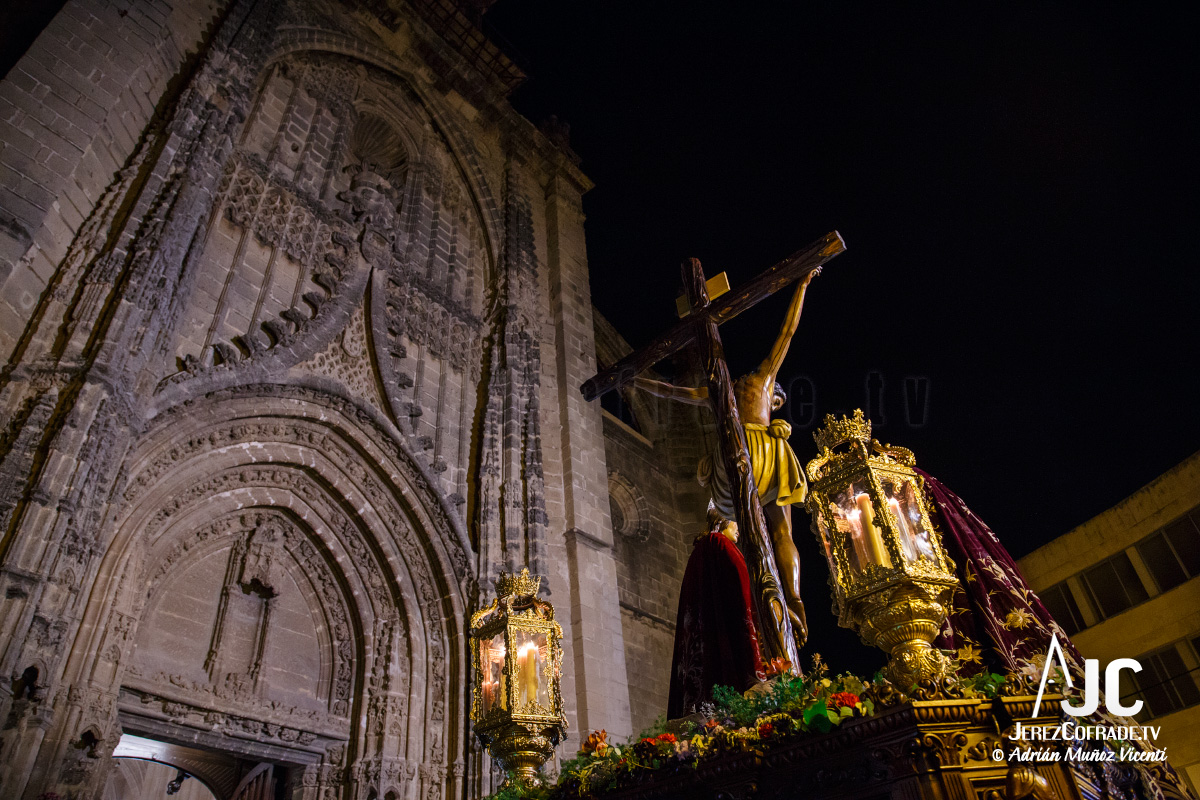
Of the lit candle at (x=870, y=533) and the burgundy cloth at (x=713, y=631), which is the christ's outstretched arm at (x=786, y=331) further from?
the lit candle at (x=870, y=533)

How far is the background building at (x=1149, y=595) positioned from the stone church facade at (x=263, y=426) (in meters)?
9.97

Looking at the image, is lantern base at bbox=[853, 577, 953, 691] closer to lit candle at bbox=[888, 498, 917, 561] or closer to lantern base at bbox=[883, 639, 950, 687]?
lantern base at bbox=[883, 639, 950, 687]

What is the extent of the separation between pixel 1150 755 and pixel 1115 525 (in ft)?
47.7

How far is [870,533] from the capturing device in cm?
425

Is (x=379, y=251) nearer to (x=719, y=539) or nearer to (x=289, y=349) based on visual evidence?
(x=289, y=349)

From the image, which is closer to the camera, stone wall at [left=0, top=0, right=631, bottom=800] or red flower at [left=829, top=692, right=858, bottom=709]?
red flower at [left=829, top=692, right=858, bottom=709]

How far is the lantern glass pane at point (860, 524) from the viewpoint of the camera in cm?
417

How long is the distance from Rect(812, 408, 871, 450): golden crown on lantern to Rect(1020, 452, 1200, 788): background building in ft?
42.5

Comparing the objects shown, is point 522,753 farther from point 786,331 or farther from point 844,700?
point 786,331

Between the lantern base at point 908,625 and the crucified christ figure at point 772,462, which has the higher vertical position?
the crucified christ figure at point 772,462

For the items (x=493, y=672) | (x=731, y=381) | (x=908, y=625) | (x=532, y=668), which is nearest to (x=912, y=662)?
(x=908, y=625)

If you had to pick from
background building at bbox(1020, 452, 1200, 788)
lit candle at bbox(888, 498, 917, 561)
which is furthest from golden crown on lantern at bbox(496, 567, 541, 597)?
background building at bbox(1020, 452, 1200, 788)

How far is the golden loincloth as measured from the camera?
7.02m
